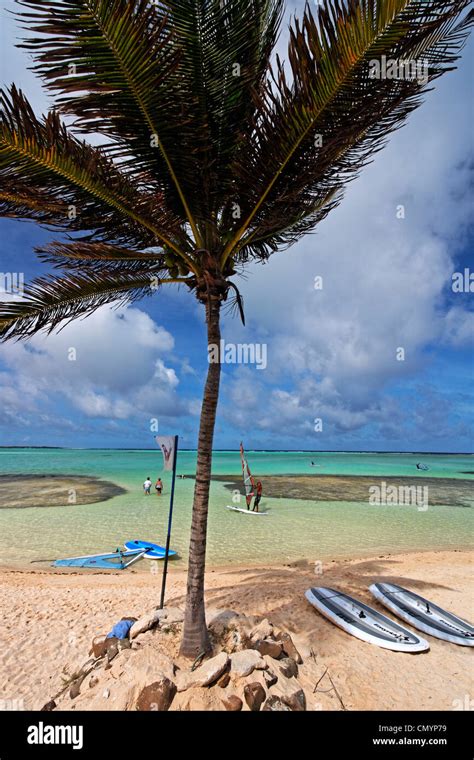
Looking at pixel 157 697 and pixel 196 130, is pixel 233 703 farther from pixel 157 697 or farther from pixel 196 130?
pixel 196 130

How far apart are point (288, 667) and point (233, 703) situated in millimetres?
1021

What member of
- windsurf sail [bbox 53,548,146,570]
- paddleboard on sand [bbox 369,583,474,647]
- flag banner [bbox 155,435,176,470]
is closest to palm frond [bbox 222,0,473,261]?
flag banner [bbox 155,435,176,470]

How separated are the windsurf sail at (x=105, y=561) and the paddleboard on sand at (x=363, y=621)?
24.2 feet

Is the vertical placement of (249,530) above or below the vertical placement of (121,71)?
below

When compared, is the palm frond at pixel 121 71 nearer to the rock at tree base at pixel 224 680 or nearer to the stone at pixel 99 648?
the rock at tree base at pixel 224 680

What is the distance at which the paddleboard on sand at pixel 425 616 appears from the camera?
6.11m

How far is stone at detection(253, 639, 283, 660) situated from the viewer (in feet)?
16.0

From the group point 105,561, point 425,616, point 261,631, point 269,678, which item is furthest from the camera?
point 105,561

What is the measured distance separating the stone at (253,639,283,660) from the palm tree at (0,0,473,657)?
0.74 meters

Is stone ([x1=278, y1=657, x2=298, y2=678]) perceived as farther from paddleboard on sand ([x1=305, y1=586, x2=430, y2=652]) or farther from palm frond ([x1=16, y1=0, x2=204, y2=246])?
palm frond ([x1=16, y1=0, x2=204, y2=246])

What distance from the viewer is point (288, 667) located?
470cm

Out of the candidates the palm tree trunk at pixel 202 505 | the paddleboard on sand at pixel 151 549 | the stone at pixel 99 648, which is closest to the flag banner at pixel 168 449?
the palm tree trunk at pixel 202 505

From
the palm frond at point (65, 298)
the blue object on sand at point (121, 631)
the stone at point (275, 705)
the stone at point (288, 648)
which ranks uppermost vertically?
the palm frond at point (65, 298)

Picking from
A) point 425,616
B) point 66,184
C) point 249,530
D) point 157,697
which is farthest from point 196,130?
point 249,530
